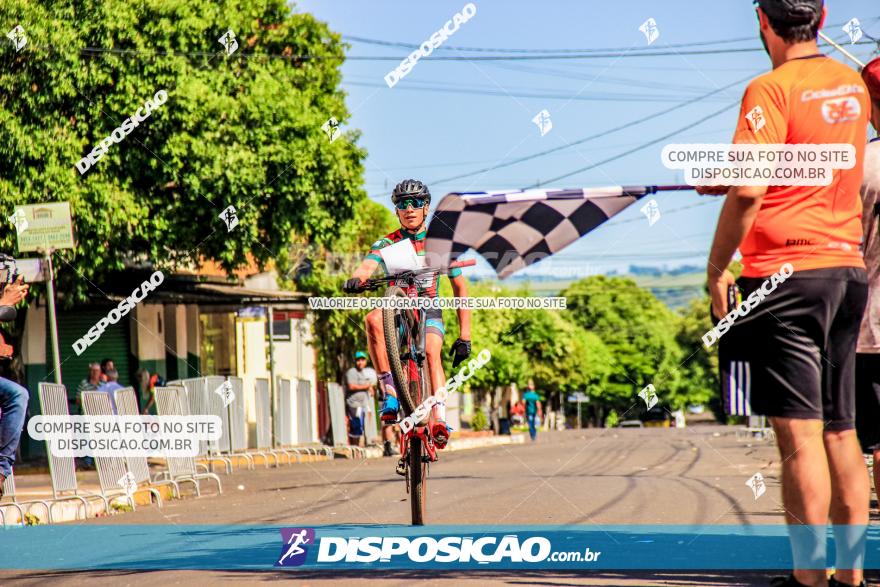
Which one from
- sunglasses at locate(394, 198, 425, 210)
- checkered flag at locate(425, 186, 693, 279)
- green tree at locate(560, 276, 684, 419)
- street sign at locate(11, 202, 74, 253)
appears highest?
street sign at locate(11, 202, 74, 253)

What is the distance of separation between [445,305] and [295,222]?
16.1 meters

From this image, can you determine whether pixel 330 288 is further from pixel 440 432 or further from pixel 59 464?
pixel 440 432

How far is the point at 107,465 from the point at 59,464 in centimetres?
93

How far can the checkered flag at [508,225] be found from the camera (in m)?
8.48

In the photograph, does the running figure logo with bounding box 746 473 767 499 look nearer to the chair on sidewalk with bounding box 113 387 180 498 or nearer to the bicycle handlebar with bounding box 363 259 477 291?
the bicycle handlebar with bounding box 363 259 477 291

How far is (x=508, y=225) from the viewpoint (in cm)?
904

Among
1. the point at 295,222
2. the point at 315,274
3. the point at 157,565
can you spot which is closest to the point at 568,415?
the point at 315,274

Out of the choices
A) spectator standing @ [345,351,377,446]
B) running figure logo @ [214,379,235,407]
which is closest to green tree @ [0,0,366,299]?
spectator standing @ [345,351,377,446]

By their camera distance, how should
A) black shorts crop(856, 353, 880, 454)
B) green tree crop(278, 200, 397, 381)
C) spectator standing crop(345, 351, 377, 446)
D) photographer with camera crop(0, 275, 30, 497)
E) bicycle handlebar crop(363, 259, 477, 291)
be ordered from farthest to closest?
green tree crop(278, 200, 397, 381), spectator standing crop(345, 351, 377, 446), bicycle handlebar crop(363, 259, 477, 291), photographer with camera crop(0, 275, 30, 497), black shorts crop(856, 353, 880, 454)

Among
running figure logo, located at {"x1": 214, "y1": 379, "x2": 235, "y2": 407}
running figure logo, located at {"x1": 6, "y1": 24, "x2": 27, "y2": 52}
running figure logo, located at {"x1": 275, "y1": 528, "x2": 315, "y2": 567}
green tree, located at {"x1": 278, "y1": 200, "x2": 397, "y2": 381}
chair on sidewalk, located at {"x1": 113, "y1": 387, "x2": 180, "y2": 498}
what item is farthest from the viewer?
green tree, located at {"x1": 278, "y1": 200, "x2": 397, "y2": 381}

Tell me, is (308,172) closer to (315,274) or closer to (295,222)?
(295,222)

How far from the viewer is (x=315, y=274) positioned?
32.4m

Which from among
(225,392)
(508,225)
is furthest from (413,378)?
(225,392)

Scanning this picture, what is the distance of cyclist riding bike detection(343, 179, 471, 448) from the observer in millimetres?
8586
